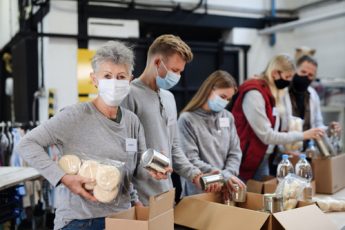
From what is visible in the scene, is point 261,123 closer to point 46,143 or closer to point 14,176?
point 46,143

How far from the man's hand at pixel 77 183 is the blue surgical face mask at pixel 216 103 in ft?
3.54

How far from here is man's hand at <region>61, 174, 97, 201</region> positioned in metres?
1.46

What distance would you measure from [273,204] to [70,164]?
92 cm

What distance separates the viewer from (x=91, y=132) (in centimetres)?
155

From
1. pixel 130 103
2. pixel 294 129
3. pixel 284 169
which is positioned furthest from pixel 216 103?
pixel 294 129

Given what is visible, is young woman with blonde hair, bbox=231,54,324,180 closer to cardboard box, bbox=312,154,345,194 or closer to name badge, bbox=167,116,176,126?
cardboard box, bbox=312,154,345,194

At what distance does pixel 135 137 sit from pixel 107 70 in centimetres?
30

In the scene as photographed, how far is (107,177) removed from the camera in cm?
148

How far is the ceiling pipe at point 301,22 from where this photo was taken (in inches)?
174

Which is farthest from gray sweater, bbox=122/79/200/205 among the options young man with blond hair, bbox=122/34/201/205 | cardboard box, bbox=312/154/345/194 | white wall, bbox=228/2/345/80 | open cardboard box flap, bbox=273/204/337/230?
white wall, bbox=228/2/345/80

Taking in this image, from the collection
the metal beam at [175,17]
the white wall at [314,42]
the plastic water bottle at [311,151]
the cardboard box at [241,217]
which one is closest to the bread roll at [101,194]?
the cardboard box at [241,217]

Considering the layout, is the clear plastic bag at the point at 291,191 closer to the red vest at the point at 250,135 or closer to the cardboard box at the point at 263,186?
the cardboard box at the point at 263,186

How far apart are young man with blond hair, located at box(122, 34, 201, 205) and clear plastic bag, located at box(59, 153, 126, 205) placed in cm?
29

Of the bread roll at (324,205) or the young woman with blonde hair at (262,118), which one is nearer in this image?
the bread roll at (324,205)
